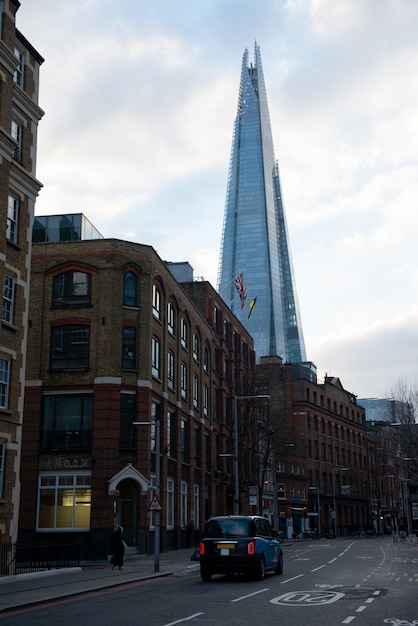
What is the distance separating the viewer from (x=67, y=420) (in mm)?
39812

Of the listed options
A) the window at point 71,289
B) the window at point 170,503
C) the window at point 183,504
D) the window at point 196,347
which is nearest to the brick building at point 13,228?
the window at point 71,289

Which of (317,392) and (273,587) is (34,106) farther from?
(317,392)

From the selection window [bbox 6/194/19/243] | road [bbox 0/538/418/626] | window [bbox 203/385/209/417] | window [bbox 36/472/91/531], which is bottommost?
road [bbox 0/538/418/626]

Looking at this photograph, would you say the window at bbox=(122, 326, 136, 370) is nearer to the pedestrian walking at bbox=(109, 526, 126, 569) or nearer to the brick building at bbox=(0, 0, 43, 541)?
the pedestrian walking at bbox=(109, 526, 126, 569)

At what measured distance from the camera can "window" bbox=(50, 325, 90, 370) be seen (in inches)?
1596

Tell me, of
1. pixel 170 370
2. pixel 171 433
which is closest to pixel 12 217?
pixel 170 370

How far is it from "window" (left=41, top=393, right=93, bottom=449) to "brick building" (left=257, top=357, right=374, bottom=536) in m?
43.8

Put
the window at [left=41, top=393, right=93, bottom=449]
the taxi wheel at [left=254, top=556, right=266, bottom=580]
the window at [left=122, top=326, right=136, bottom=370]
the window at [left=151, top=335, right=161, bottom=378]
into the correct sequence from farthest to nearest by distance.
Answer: the window at [left=151, top=335, right=161, bottom=378] → the window at [left=122, top=326, right=136, bottom=370] → the window at [left=41, top=393, right=93, bottom=449] → the taxi wheel at [left=254, top=556, right=266, bottom=580]

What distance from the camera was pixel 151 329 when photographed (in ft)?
137

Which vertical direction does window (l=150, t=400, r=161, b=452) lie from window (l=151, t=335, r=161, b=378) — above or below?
below

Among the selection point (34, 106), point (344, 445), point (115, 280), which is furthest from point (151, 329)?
point (344, 445)

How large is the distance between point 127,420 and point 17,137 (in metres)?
17.3

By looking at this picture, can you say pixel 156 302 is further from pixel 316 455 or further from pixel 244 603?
pixel 316 455

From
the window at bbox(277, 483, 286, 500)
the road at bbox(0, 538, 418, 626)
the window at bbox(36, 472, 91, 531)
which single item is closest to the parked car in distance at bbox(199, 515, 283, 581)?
the road at bbox(0, 538, 418, 626)
